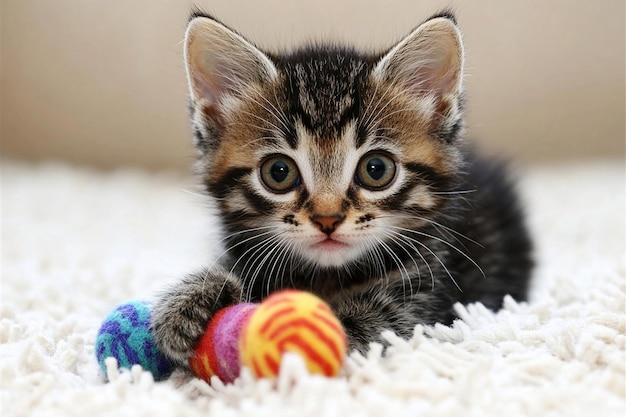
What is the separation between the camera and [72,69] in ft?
10.6

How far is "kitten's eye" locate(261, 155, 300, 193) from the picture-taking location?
120cm

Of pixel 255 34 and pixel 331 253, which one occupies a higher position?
pixel 255 34

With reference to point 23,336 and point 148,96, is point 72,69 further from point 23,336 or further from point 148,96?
point 23,336

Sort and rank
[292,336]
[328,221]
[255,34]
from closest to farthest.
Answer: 1. [292,336]
2. [328,221]
3. [255,34]

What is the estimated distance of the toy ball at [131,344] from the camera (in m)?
1.04

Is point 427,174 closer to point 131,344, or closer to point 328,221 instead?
point 328,221

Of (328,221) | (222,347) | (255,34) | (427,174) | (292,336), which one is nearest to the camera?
(292,336)

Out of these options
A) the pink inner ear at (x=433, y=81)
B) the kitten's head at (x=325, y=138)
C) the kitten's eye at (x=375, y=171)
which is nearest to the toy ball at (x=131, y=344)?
the kitten's head at (x=325, y=138)

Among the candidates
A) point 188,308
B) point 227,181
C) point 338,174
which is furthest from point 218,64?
point 188,308

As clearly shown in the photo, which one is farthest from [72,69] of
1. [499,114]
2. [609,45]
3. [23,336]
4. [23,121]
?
[609,45]

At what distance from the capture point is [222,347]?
974 millimetres

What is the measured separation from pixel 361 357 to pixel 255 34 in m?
2.24

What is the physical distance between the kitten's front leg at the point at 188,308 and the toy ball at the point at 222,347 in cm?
2

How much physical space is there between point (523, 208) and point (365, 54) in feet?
2.56
